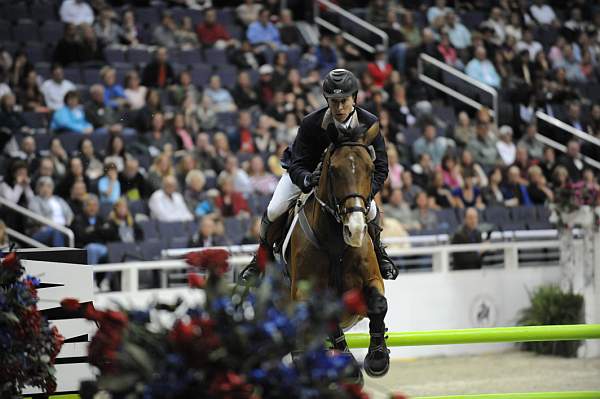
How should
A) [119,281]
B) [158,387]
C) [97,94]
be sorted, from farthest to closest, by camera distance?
[97,94] → [119,281] → [158,387]

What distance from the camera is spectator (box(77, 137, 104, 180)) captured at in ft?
43.0

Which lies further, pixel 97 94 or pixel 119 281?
pixel 97 94

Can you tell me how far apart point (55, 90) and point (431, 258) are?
16.5 ft

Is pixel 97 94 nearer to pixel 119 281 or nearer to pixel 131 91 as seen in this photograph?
pixel 131 91

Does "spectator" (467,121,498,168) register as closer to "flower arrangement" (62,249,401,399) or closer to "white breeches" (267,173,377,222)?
"white breeches" (267,173,377,222)

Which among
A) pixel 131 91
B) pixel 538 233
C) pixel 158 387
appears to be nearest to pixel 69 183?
pixel 131 91

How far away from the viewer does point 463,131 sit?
17.0m

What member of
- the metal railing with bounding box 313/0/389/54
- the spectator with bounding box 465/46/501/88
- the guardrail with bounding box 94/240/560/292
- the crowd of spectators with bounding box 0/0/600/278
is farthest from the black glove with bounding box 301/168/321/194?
the spectator with bounding box 465/46/501/88

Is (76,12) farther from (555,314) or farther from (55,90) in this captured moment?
(555,314)

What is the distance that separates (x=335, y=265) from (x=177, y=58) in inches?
376

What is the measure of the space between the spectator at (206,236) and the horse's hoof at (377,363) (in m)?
6.04

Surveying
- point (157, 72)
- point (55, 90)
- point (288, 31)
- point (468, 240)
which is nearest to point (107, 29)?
point (157, 72)

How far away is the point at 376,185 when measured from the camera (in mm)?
6875

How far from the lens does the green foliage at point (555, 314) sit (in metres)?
13.2
